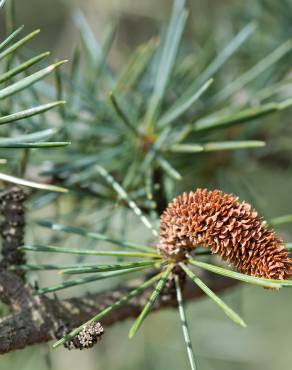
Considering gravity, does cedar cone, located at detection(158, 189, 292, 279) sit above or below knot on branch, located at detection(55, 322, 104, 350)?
above

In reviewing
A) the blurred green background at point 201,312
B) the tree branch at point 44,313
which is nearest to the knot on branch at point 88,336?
the tree branch at point 44,313

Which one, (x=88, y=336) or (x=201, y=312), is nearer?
(x=88, y=336)

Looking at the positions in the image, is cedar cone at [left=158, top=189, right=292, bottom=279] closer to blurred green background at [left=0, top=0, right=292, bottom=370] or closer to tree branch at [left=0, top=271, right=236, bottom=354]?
tree branch at [left=0, top=271, right=236, bottom=354]

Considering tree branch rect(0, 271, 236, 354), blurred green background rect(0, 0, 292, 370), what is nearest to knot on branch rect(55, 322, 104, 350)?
tree branch rect(0, 271, 236, 354)

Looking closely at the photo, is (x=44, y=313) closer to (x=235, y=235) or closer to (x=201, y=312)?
(x=235, y=235)

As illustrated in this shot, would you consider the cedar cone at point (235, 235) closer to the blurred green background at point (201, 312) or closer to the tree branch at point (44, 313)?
the tree branch at point (44, 313)

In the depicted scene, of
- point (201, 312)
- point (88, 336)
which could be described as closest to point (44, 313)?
point (88, 336)
